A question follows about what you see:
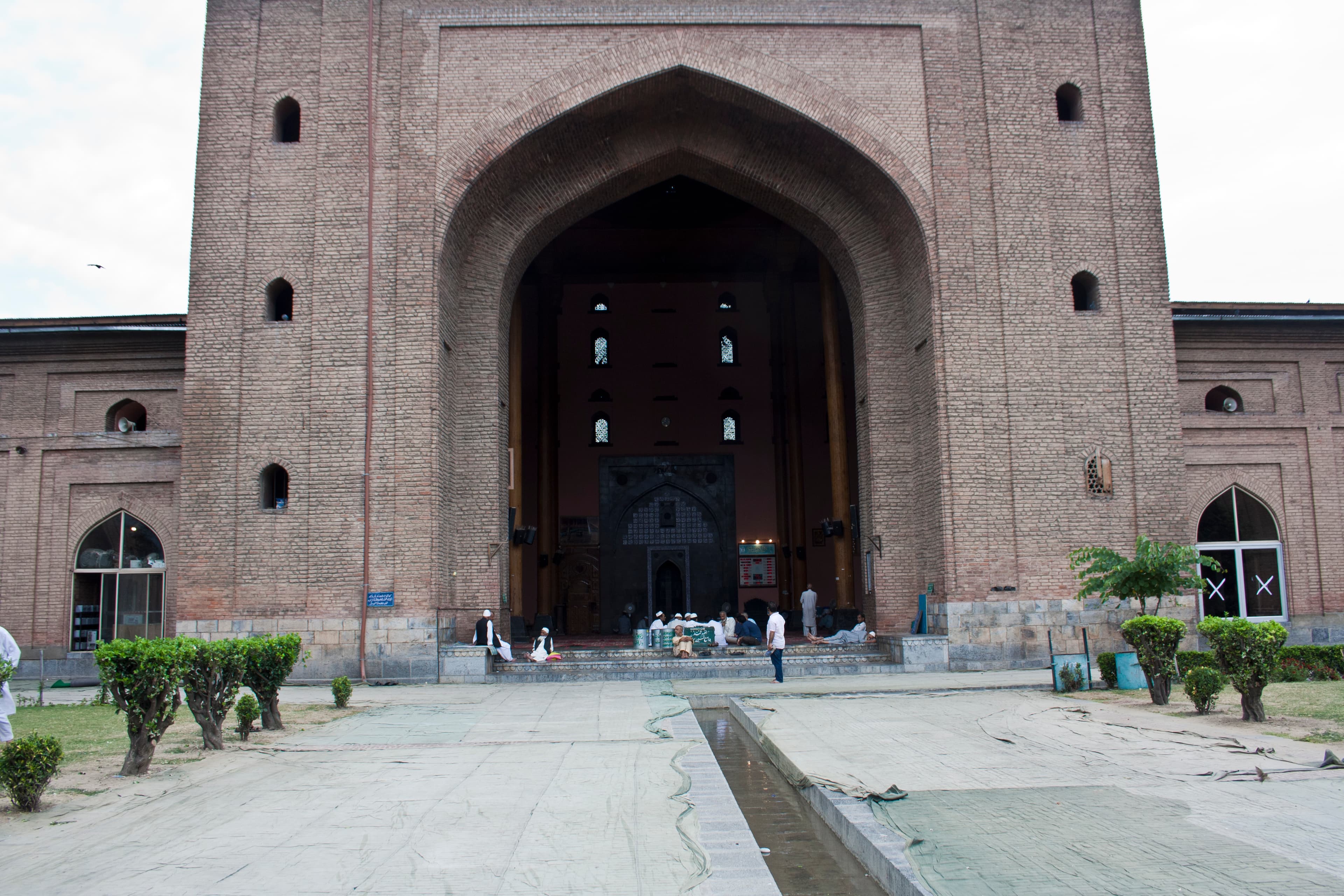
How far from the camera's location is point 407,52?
14.8 meters

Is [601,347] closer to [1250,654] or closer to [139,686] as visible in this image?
[1250,654]

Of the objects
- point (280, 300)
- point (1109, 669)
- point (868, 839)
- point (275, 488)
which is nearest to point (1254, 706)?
point (1109, 669)

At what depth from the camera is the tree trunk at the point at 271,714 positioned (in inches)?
342

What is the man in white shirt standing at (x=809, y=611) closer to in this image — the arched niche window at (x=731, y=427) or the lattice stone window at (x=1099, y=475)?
the lattice stone window at (x=1099, y=475)

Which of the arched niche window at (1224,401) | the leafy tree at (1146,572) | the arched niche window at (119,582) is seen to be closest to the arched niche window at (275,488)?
the arched niche window at (119,582)

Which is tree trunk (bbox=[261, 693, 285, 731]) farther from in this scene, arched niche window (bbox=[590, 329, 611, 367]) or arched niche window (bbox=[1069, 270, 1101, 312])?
arched niche window (bbox=[590, 329, 611, 367])

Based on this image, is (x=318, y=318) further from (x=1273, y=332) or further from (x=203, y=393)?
(x=1273, y=332)

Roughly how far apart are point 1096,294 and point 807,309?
11191 millimetres

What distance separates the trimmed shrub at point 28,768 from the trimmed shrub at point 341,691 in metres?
4.94

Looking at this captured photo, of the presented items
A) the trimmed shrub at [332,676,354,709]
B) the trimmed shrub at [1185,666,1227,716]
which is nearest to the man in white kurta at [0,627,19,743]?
the trimmed shrub at [332,676,354,709]

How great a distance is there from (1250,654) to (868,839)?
5144 millimetres

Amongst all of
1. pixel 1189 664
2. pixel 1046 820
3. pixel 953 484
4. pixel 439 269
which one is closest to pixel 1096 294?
pixel 953 484

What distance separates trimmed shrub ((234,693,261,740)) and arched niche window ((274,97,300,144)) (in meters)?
9.81

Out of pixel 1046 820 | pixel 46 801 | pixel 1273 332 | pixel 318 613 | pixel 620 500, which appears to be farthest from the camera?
pixel 620 500
